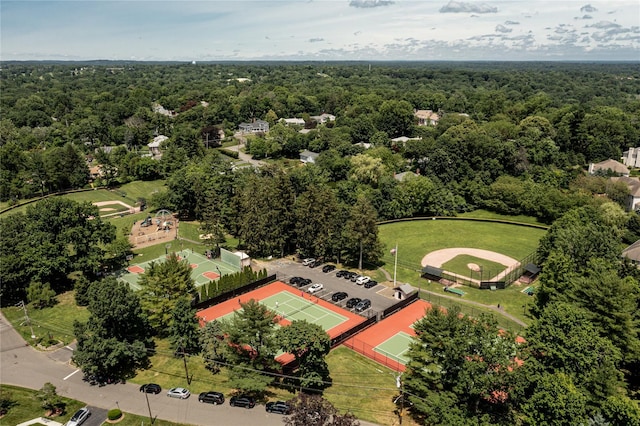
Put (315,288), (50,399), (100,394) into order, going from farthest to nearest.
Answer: (315,288) → (100,394) → (50,399)

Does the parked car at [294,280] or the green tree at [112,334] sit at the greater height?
the green tree at [112,334]

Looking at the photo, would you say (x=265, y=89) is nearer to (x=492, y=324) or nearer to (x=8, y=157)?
(x=8, y=157)

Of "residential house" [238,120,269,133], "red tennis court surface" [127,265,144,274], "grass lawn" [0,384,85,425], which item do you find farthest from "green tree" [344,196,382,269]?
"residential house" [238,120,269,133]

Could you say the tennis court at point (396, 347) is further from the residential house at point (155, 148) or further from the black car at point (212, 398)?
the residential house at point (155, 148)

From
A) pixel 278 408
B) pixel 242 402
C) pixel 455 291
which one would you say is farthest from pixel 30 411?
pixel 455 291

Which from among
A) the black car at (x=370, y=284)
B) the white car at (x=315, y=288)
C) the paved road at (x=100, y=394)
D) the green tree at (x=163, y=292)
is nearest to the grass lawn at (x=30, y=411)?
the paved road at (x=100, y=394)

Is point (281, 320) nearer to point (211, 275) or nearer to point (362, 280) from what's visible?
point (362, 280)
